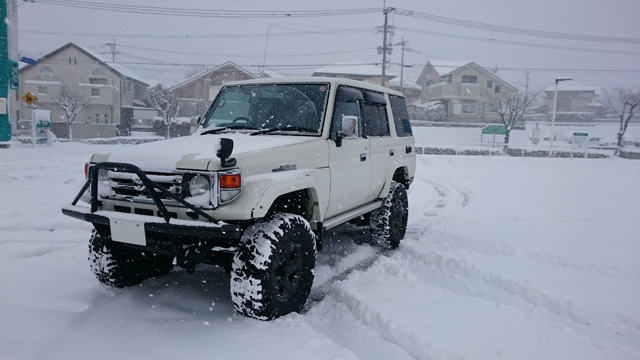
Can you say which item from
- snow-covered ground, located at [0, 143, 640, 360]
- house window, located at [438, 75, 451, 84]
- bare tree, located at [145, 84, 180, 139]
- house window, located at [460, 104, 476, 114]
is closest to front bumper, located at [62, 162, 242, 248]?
snow-covered ground, located at [0, 143, 640, 360]

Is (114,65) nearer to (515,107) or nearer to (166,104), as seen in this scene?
(166,104)

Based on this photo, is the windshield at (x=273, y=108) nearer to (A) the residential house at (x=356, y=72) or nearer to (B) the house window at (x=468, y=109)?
(A) the residential house at (x=356, y=72)

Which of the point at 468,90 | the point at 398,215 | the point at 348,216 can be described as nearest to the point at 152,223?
the point at 348,216

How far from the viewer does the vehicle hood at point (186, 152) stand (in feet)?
10.3

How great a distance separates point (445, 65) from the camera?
5119 cm

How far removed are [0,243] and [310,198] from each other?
427 centimetres

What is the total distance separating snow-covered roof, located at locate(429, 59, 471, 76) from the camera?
49.4m

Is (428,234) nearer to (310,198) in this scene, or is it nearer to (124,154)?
(310,198)

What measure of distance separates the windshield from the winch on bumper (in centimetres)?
135

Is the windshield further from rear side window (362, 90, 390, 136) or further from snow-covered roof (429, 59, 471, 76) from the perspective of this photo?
snow-covered roof (429, 59, 471, 76)

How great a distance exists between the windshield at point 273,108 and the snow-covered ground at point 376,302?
5.48ft

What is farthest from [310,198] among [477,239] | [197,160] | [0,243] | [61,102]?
[61,102]

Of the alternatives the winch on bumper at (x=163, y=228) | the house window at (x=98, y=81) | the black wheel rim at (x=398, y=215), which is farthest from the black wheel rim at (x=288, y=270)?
the house window at (x=98, y=81)

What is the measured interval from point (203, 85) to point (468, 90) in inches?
1154
